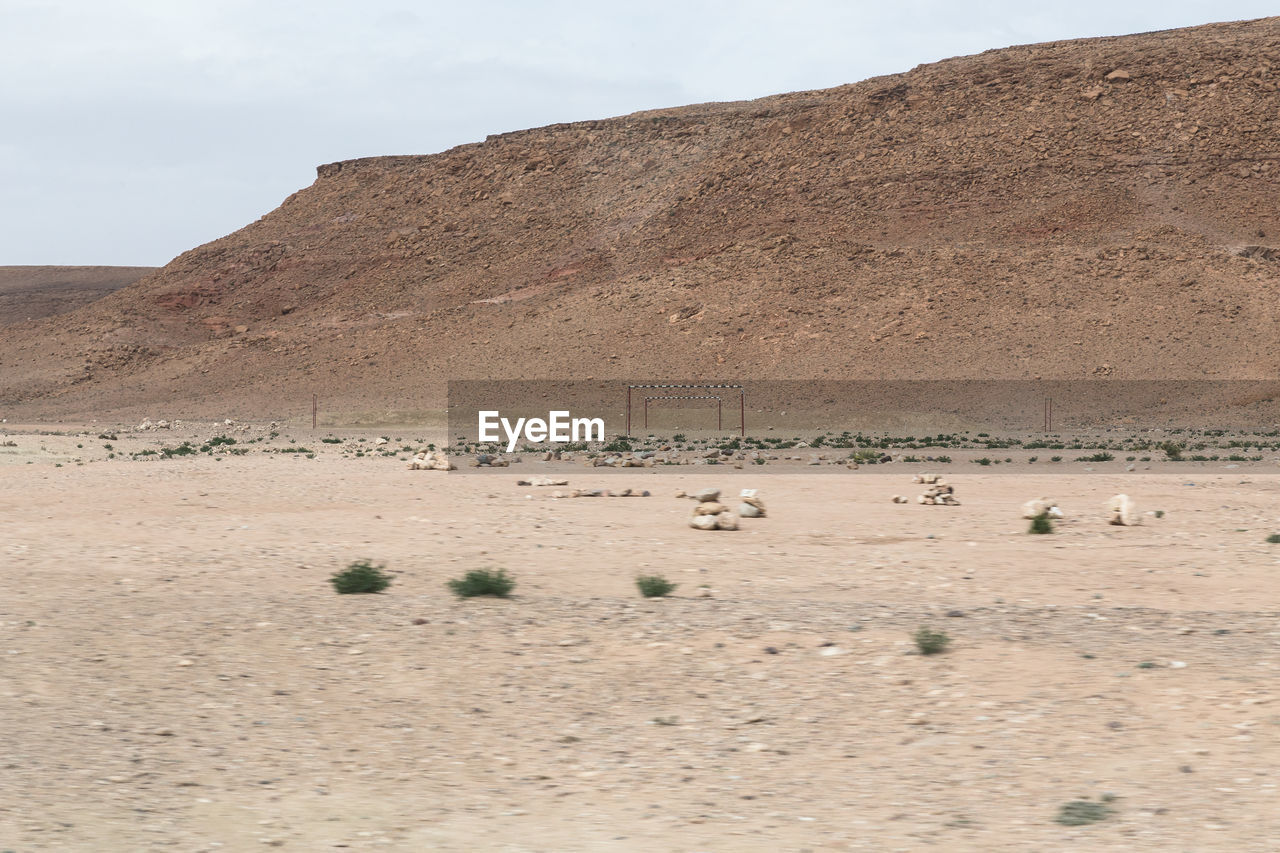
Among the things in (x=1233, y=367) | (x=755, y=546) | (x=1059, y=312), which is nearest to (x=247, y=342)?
(x=1059, y=312)

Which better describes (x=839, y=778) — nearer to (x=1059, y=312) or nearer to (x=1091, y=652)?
(x=1091, y=652)

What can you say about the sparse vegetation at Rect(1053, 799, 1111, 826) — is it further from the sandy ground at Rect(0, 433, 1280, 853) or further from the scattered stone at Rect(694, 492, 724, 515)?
the scattered stone at Rect(694, 492, 724, 515)

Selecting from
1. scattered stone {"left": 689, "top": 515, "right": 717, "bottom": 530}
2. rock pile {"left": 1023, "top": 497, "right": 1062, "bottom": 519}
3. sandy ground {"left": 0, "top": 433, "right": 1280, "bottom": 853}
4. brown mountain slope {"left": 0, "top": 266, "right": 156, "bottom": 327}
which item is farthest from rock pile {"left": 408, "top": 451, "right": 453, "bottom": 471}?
brown mountain slope {"left": 0, "top": 266, "right": 156, "bottom": 327}

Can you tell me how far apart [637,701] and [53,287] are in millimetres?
141670

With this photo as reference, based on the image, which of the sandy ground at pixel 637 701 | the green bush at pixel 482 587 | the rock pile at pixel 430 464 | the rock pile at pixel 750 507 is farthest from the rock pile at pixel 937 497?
the rock pile at pixel 430 464

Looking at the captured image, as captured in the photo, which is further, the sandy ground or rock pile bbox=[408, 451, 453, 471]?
rock pile bbox=[408, 451, 453, 471]

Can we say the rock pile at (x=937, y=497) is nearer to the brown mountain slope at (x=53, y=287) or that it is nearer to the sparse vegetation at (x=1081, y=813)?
the sparse vegetation at (x=1081, y=813)

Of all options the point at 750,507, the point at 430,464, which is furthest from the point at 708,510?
the point at 430,464

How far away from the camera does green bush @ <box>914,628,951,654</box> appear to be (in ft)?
28.5

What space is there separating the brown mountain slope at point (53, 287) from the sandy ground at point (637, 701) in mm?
111918

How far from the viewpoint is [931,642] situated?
870cm

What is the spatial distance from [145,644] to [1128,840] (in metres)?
6.64

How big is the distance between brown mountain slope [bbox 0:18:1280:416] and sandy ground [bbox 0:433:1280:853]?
45.0 meters

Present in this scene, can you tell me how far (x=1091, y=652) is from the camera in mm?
8703
